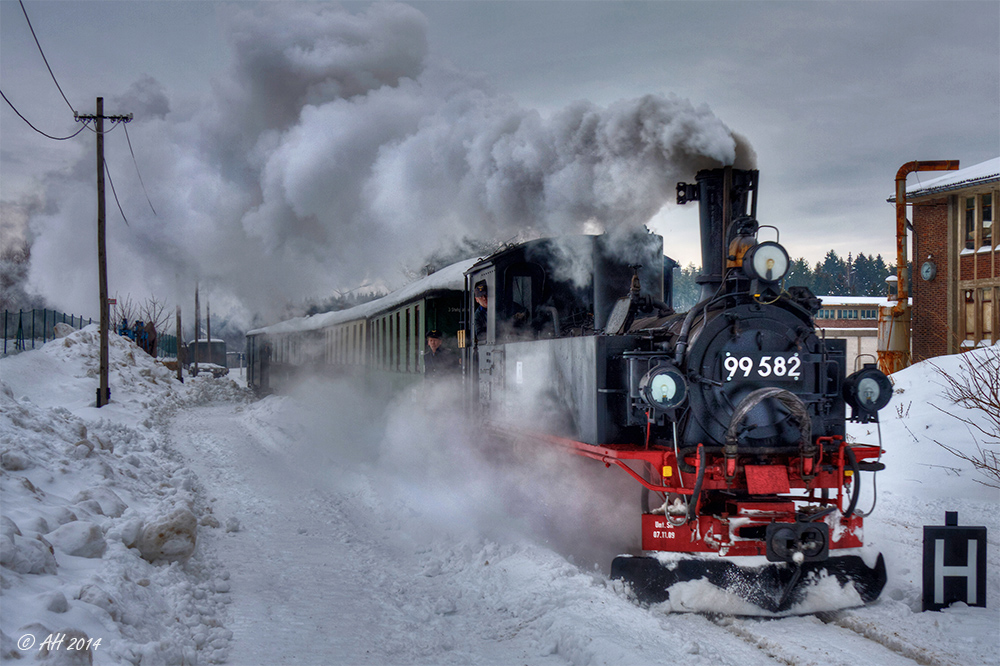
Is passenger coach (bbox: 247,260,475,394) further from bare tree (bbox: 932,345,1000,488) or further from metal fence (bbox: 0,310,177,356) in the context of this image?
metal fence (bbox: 0,310,177,356)

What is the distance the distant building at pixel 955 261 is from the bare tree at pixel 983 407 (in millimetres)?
8860

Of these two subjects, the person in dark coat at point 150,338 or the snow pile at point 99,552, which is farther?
the person in dark coat at point 150,338

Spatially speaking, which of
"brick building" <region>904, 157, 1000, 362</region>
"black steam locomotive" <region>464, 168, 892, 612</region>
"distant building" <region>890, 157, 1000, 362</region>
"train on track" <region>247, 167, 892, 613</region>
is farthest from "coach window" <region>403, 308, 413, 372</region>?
"brick building" <region>904, 157, 1000, 362</region>

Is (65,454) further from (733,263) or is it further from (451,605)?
(733,263)

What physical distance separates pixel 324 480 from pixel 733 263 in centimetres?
644

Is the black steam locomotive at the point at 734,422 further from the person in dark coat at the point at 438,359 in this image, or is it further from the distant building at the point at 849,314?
the distant building at the point at 849,314

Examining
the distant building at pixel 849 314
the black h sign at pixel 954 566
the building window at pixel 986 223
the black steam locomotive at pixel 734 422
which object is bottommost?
the black h sign at pixel 954 566

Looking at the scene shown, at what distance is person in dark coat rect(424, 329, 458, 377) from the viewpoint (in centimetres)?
952

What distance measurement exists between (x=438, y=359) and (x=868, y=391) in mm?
5741

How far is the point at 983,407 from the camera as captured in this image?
6770 millimetres

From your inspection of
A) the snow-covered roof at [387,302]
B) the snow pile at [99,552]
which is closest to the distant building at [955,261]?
the snow-covered roof at [387,302]

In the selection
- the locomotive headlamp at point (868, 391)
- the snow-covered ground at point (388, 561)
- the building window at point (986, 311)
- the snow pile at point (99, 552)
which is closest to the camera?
the snow pile at point (99, 552)

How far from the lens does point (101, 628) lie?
3137 millimetres

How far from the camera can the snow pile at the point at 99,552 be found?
306 centimetres
